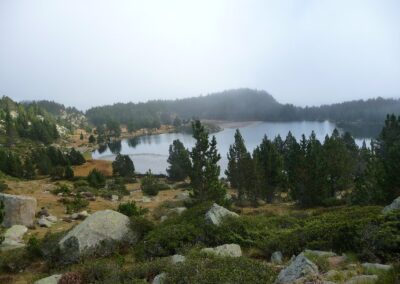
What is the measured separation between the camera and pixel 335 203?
141 feet

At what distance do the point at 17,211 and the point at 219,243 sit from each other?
780 inches

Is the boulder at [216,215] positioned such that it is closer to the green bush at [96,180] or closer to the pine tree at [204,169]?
the pine tree at [204,169]

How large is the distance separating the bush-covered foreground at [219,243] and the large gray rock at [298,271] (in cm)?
40

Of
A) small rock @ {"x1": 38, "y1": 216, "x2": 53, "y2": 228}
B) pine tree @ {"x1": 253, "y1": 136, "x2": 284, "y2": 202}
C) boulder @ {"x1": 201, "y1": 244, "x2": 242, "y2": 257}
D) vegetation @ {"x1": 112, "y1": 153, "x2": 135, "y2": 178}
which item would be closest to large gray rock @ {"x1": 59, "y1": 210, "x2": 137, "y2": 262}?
boulder @ {"x1": 201, "y1": 244, "x2": 242, "y2": 257}

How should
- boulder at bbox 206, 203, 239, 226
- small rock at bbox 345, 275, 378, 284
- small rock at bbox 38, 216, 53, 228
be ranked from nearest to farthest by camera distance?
small rock at bbox 345, 275, 378, 284 < boulder at bbox 206, 203, 239, 226 < small rock at bbox 38, 216, 53, 228

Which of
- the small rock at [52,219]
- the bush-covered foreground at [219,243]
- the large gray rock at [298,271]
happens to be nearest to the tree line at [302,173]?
the small rock at [52,219]

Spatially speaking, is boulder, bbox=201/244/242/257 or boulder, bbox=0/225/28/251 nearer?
boulder, bbox=201/244/242/257

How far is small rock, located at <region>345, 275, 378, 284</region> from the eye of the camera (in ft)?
29.4

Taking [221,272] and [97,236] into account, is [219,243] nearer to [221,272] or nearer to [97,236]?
[97,236]

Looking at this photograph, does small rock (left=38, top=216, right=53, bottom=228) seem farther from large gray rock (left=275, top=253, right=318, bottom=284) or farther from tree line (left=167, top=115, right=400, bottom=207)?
large gray rock (left=275, top=253, right=318, bottom=284)

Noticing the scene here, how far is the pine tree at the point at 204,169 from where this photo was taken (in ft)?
117

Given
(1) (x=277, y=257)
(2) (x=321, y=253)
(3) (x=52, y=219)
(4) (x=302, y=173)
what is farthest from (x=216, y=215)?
(4) (x=302, y=173)

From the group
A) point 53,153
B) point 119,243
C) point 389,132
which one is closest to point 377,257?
point 119,243

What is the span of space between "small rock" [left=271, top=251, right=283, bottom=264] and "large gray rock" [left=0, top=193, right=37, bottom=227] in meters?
23.2
